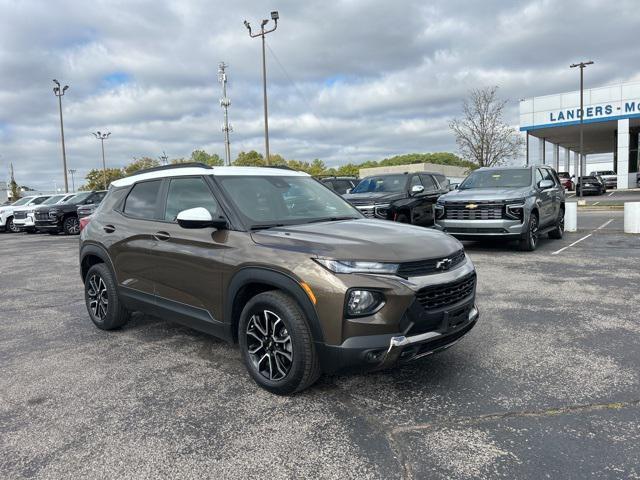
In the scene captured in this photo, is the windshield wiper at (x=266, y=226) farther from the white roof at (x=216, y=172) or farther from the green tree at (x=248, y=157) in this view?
the green tree at (x=248, y=157)

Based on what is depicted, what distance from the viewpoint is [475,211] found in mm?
10062

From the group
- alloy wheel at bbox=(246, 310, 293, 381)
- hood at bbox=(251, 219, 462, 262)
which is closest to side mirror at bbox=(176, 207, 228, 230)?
hood at bbox=(251, 219, 462, 262)

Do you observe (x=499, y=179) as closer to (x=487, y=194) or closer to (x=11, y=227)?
(x=487, y=194)

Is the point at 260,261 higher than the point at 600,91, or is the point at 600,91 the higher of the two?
the point at 600,91

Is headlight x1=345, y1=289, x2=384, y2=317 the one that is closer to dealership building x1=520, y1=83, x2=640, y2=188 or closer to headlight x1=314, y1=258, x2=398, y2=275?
headlight x1=314, y1=258, x2=398, y2=275

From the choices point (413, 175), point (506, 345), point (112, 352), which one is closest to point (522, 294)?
point (506, 345)

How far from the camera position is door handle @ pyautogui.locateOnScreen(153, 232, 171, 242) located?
443 cm

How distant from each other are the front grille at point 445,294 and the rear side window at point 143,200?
9.04ft

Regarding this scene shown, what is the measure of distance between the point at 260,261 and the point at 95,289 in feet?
9.61

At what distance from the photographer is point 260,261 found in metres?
3.54

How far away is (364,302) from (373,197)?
855 cm

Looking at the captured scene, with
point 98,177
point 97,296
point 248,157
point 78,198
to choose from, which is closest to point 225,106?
point 78,198

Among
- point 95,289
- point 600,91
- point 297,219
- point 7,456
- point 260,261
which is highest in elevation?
point 600,91

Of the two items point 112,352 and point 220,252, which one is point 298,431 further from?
point 112,352
